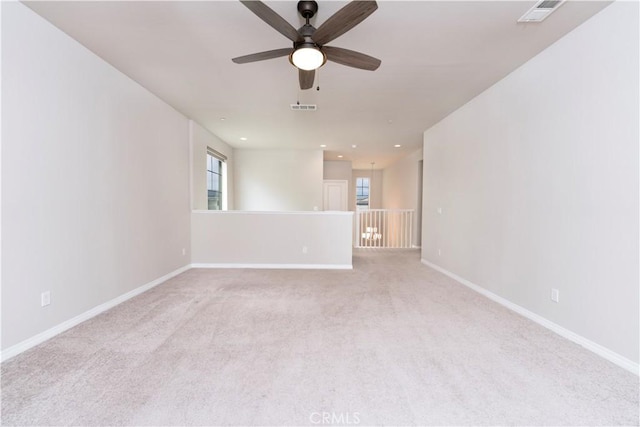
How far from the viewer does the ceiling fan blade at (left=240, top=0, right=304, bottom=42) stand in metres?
1.64

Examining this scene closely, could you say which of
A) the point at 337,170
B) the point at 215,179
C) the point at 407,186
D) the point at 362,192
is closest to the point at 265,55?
the point at 215,179

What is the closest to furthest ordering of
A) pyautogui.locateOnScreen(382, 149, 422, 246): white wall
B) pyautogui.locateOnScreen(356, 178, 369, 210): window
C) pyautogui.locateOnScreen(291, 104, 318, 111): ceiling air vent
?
pyautogui.locateOnScreen(291, 104, 318, 111): ceiling air vent < pyautogui.locateOnScreen(382, 149, 422, 246): white wall < pyautogui.locateOnScreen(356, 178, 369, 210): window

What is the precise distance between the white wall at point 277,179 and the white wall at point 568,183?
4.29m

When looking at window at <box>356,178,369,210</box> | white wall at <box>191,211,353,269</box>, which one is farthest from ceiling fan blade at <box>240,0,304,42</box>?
window at <box>356,178,369,210</box>

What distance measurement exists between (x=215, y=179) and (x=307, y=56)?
5008 mm

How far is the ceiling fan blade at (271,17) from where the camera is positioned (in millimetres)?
1642

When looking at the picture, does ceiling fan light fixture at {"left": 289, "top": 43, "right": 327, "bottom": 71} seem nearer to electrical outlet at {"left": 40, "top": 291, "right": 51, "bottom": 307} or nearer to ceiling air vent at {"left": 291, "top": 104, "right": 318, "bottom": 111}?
ceiling air vent at {"left": 291, "top": 104, "right": 318, "bottom": 111}

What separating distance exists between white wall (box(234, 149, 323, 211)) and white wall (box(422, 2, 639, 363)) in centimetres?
429

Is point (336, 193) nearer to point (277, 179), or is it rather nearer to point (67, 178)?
point (277, 179)

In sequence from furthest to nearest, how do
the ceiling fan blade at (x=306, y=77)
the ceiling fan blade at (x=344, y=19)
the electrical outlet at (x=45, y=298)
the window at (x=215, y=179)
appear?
the window at (x=215, y=179) → the ceiling fan blade at (x=306, y=77) → the electrical outlet at (x=45, y=298) → the ceiling fan blade at (x=344, y=19)

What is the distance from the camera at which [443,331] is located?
2467 millimetres

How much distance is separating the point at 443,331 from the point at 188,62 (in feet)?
11.9

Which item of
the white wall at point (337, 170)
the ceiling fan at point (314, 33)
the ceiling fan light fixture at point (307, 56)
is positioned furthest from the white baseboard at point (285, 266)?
the white wall at point (337, 170)

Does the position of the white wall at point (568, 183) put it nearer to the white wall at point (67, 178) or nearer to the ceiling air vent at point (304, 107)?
the ceiling air vent at point (304, 107)
